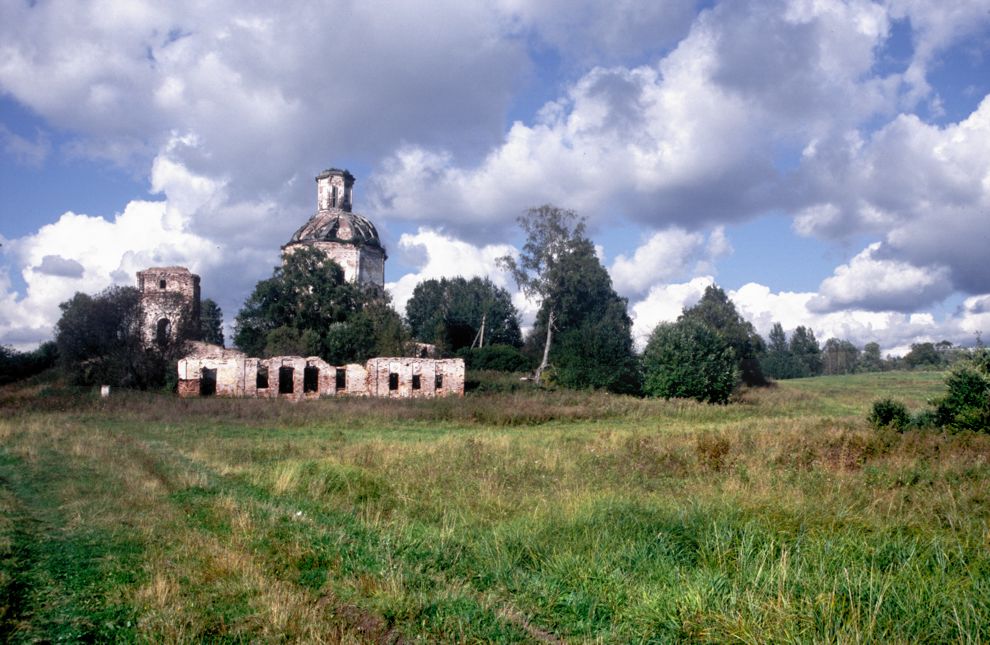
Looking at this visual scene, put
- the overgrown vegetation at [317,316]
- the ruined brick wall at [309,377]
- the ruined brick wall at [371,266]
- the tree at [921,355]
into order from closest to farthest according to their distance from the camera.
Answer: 1. the ruined brick wall at [309,377]
2. the overgrown vegetation at [317,316]
3. the ruined brick wall at [371,266]
4. the tree at [921,355]

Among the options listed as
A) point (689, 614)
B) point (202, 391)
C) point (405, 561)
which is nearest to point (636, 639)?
point (689, 614)

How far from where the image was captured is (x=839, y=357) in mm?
109125

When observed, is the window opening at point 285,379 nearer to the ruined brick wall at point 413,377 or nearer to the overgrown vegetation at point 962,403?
the ruined brick wall at point 413,377

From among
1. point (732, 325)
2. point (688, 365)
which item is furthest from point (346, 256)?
point (732, 325)

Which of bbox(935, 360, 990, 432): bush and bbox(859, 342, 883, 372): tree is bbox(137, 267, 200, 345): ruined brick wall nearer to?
bbox(935, 360, 990, 432): bush

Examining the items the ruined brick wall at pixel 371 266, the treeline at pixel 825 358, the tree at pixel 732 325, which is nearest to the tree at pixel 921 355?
the treeline at pixel 825 358

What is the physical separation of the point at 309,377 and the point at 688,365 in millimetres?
19754

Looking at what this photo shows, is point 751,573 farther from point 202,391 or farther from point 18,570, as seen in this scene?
point 202,391

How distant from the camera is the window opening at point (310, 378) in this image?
1421 inches

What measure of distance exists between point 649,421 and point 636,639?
866 inches

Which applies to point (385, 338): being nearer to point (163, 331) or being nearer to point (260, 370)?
point (260, 370)

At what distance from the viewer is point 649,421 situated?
86.0 feet

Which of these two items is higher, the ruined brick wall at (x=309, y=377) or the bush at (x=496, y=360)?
the bush at (x=496, y=360)

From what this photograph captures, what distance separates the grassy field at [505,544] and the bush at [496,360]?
3298 centimetres
